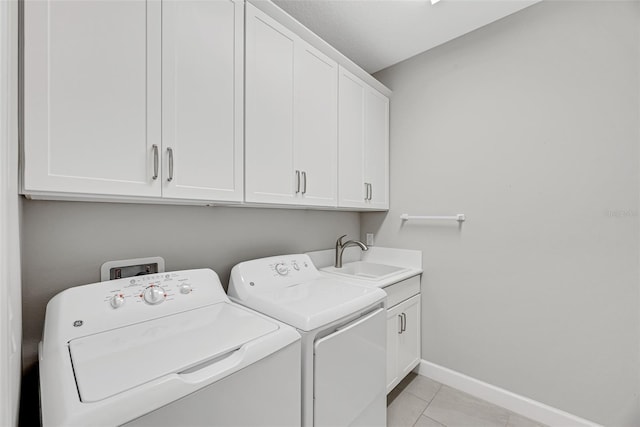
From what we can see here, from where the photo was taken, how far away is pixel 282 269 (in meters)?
1.58

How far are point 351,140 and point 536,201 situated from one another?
129 cm

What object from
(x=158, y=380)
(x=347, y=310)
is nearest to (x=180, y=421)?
(x=158, y=380)

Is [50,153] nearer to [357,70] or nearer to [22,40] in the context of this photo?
[22,40]

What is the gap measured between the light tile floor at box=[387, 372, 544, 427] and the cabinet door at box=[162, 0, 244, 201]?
174 cm

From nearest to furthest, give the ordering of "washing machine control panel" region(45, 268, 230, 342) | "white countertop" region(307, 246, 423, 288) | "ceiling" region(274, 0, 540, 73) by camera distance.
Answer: "washing machine control panel" region(45, 268, 230, 342), "ceiling" region(274, 0, 540, 73), "white countertop" region(307, 246, 423, 288)

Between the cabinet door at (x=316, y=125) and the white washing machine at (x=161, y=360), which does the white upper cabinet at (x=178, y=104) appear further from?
the white washing machine at (x=161, y=360)

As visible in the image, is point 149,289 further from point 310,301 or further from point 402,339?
point 402,339

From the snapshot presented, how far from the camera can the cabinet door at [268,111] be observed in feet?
4.47

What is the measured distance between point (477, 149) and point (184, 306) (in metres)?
2.12

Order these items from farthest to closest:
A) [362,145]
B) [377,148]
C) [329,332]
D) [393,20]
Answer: [377,148] → [362,145] → [393,20] → [329,332]

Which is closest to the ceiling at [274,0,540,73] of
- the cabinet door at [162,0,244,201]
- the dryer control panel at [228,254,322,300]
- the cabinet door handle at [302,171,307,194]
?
the cabinet door at [162,0,244,201]

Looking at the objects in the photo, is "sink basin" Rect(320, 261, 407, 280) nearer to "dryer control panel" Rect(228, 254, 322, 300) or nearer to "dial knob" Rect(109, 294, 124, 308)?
"dryer control panel" Rect(228, 254, 322, 300)

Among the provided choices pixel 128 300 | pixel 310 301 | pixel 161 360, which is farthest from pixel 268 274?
pixel 161 360

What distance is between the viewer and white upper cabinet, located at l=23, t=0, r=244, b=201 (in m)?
0.83
